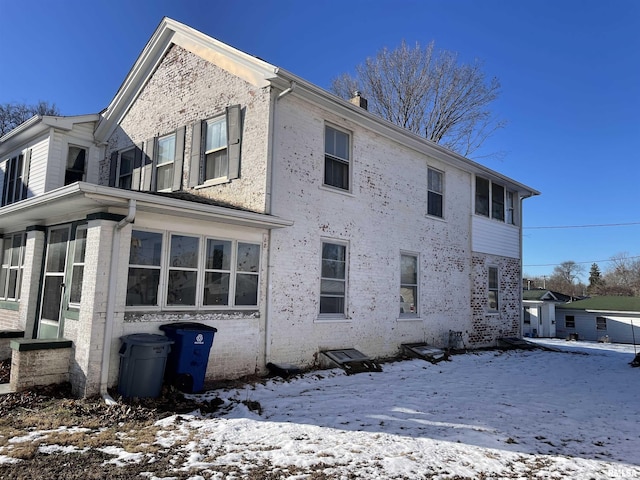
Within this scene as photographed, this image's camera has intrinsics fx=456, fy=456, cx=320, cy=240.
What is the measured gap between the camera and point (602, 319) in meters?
35.3

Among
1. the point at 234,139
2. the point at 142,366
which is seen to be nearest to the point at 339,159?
the point at 234,139

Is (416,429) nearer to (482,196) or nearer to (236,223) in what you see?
(236,223)

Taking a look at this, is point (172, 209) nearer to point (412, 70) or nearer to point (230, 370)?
point (230, 370)

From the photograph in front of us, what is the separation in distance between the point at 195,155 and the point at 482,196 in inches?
408

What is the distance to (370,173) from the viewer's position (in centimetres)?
1189

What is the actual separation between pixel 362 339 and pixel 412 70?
68.4 ft

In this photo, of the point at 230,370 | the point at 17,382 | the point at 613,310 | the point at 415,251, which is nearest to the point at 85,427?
the point at 17,382

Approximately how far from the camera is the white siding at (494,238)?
1580 centimetres

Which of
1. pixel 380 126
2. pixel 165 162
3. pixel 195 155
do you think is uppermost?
pixel 380 126

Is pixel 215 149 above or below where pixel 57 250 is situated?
above

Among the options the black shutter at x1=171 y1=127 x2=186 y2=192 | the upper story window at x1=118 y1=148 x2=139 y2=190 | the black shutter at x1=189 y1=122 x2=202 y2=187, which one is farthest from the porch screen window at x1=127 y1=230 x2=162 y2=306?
the upper story window at x1=118 y1=148 x2=139 y2=190

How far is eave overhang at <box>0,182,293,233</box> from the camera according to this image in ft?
21.6

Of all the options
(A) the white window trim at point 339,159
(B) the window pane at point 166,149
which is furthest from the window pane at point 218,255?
(B) the window pane at point 166,149

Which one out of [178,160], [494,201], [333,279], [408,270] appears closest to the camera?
[333,279]
